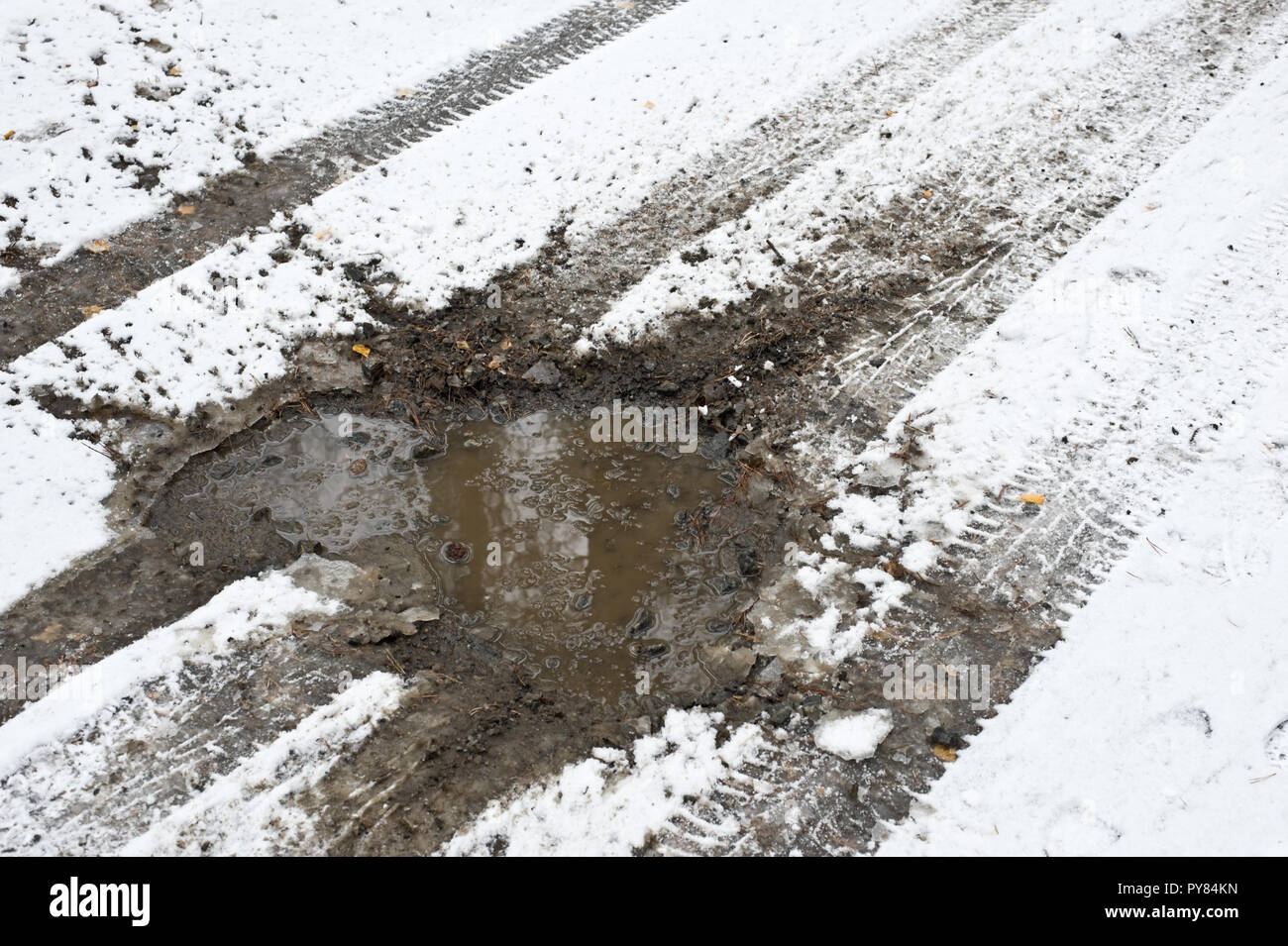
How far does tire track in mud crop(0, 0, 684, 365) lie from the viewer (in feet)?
16.1

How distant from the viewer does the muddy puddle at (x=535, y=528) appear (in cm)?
372

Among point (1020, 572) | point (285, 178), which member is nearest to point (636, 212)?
point (285, 178)

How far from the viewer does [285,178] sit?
18.7ft

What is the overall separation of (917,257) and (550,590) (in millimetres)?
3082

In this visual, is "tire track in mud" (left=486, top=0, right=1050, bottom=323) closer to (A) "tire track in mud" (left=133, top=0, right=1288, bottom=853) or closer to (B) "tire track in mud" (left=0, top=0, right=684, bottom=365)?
(A) "tire track in mud" (left=133, top=0, right=1288, bottom=853)

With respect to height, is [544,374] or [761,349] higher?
[761,349]

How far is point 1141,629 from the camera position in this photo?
3.57m

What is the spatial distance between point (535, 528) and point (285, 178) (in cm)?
327

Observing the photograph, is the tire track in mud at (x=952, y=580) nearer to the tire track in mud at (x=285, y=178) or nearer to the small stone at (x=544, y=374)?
the small stone at (x=544, y=374)

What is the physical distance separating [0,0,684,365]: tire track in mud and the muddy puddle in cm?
152

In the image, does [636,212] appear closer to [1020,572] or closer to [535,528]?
[535,528]
